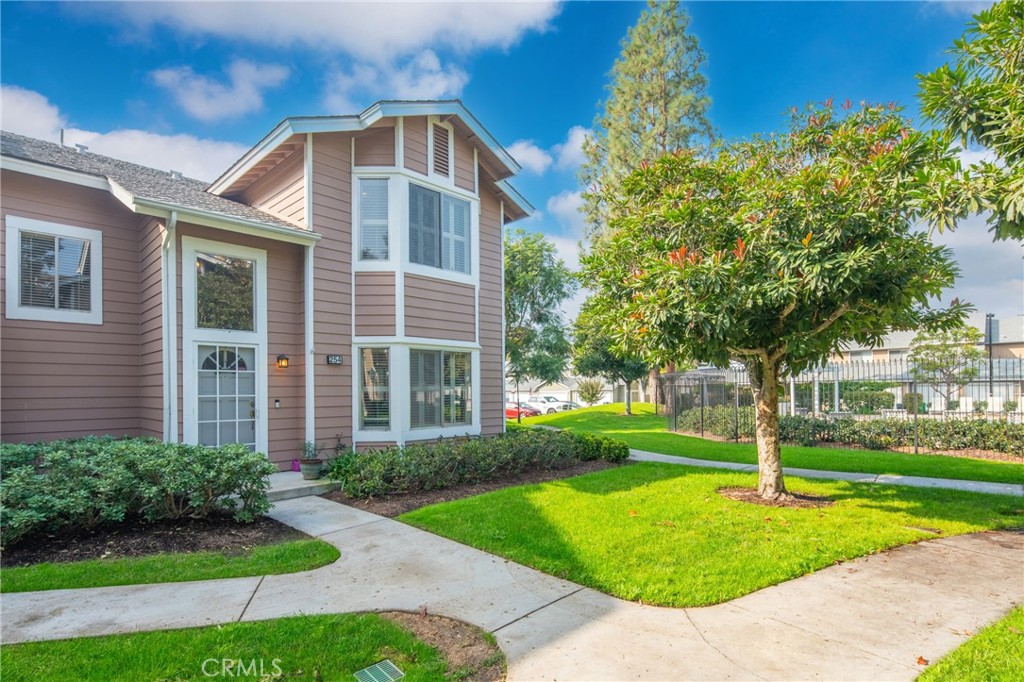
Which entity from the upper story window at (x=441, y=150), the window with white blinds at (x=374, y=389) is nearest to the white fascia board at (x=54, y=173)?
the window with white blinds at (x=374, y=389)

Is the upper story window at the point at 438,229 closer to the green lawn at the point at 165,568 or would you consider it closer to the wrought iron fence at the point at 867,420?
the green lawn at the point at 165,568

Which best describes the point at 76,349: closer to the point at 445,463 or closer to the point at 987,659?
the point at 445,463

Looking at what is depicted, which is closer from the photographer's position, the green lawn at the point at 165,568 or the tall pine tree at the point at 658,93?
the green lawn at the point at 165,568

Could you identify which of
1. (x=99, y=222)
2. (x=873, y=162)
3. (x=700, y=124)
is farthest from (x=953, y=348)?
(x=99, y=222)

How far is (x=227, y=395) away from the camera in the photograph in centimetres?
811

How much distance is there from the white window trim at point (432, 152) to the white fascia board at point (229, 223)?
2709mm

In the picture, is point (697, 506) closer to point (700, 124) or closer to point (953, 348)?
point (953, 348)

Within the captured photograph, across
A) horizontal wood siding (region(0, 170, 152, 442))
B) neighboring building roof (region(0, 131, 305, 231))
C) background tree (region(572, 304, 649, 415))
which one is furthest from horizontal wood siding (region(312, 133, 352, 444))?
background tree (region(572, 304, 649, 415))

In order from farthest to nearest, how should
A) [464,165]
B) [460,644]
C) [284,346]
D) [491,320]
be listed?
[491,320] → [464,165] → [284,346] → [460,644]

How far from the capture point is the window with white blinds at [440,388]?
9.39 m

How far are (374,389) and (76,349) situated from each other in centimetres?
444

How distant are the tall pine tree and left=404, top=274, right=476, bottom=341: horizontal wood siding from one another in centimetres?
1437

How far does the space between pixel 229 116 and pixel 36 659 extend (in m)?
9.46

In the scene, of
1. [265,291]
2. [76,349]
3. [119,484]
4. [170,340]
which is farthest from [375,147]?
[119,484]
